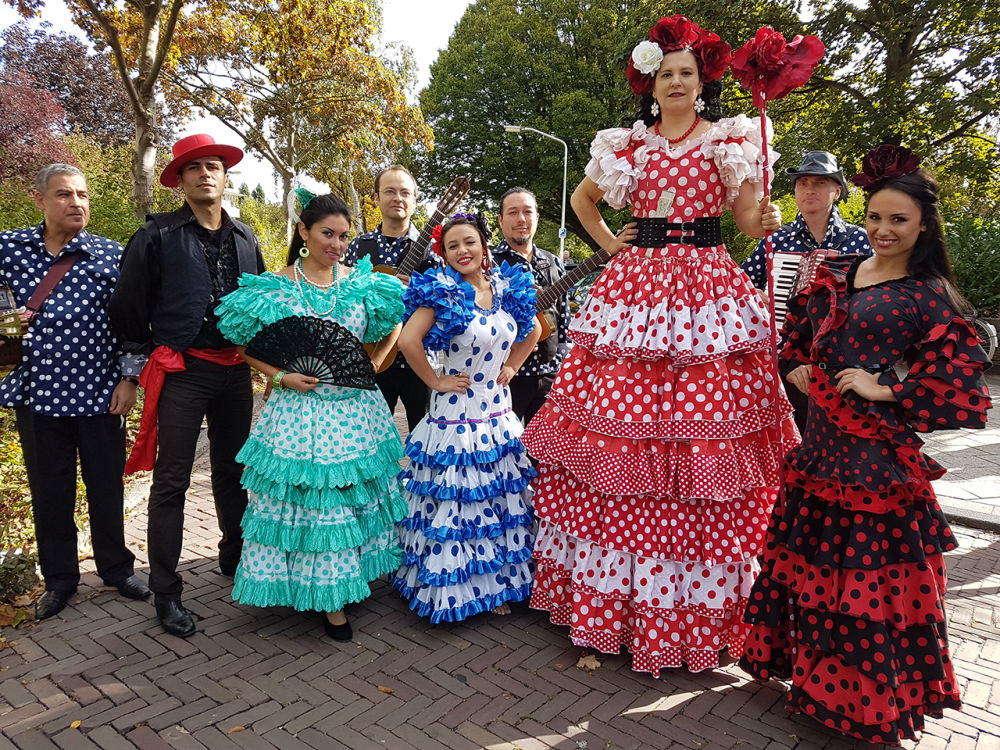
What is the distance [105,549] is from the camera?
4.16 m

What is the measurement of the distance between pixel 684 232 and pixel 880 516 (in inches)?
63.3

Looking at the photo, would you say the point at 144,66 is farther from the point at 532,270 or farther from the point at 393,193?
the point at 532,270

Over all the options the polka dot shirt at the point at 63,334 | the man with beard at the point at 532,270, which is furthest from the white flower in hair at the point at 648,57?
the polka dot shirt at the point at 63,334

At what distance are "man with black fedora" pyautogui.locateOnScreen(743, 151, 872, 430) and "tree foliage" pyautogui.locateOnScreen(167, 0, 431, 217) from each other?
8654 millimetres

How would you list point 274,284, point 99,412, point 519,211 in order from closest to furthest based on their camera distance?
1. point 274,284
2. point 99,412
3. point 519,211

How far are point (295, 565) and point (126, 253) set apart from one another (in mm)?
1935

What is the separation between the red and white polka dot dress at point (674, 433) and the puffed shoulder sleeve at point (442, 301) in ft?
2.28

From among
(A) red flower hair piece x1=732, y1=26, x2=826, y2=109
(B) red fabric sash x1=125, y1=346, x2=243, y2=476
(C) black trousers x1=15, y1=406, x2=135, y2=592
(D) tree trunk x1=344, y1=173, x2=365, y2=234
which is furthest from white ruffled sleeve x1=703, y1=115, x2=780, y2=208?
(D) tree trunk x1=344, y1=173, x2=365, y2=234

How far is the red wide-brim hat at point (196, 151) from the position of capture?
359cm

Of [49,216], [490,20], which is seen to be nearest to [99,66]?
[490,20]

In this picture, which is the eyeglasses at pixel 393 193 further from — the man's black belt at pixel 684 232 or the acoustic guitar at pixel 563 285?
the man's black belt at pixel 684 232

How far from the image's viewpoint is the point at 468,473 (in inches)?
147

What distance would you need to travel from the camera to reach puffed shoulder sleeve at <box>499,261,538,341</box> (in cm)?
392

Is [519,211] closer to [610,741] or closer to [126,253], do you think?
[126,253]
